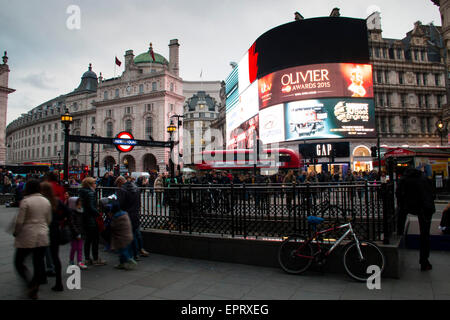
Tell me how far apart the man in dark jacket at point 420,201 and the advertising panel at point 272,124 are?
34.5m

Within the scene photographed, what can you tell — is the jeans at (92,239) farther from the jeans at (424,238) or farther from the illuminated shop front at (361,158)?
the illuminated shop front at (361,158)

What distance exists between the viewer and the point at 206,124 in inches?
3809

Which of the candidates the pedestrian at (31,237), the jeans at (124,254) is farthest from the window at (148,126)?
the pedestrian at (31,237)

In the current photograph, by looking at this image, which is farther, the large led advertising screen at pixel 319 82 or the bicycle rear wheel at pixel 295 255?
the large led advertising screen at pixel 319 82

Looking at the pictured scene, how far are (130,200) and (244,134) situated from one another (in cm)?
4825

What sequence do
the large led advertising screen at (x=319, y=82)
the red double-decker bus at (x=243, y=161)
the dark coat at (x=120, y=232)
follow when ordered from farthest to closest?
the large led advertising screen at (x=319, y=82) → the red double-decker bus at (x=243, y=161) → the dark coat at (x=120, y=232)

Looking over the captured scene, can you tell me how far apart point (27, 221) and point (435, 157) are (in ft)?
88.7

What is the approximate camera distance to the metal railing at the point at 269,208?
20.9ft

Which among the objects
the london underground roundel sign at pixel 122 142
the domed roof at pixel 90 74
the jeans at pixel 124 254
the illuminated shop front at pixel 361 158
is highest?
the domed roof at pixel 90 74

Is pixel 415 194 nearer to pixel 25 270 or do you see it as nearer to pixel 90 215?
pixel 90 215

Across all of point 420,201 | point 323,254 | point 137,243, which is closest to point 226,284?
point 323,254

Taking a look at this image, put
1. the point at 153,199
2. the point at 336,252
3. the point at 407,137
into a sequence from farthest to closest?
the point at 407,137, the point at 153,199, the point at 336,252

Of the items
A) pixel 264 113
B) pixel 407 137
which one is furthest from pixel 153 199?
pixel 407 137
